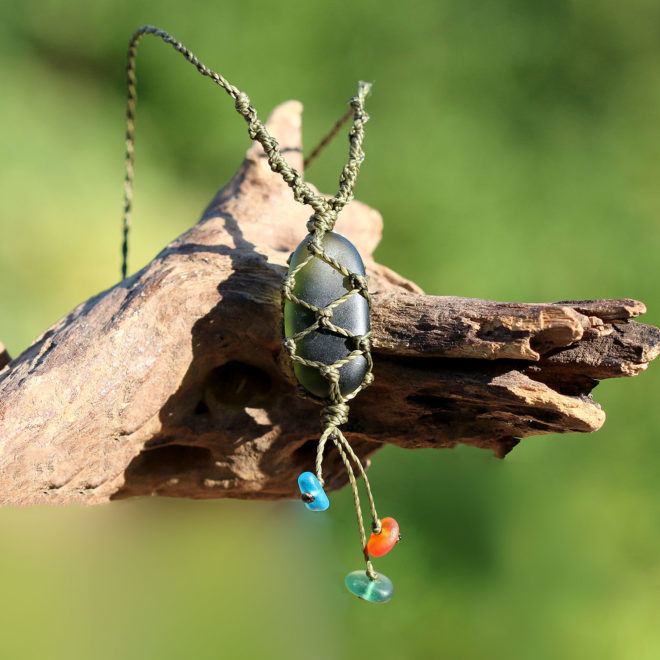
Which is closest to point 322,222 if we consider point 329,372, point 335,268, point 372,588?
point 335,268

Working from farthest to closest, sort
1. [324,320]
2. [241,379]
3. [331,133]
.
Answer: [331,133] → [241,379] → [324,320]

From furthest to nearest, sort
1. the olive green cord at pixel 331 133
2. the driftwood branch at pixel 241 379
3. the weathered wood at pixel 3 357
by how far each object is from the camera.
→ the olive green cord at pixel 331 133
the weathered wood at pixel 3 357
the driftwood branch at pixel 241 379

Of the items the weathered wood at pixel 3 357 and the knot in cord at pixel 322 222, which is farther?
the weathered wood at pixel 3 357

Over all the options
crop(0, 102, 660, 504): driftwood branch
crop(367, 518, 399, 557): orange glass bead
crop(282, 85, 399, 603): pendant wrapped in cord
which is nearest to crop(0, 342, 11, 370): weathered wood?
crop(0, 102, 660, 504): driftwood branch

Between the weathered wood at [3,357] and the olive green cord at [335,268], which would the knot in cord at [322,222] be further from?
the weathered wood at [3,357]

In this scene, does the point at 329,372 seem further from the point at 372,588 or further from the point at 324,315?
the point at 372,588

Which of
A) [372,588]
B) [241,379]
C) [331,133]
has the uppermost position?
[331,133]

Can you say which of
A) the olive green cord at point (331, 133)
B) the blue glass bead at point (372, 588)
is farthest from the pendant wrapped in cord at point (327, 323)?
the olive green cord at point (331, 133)
